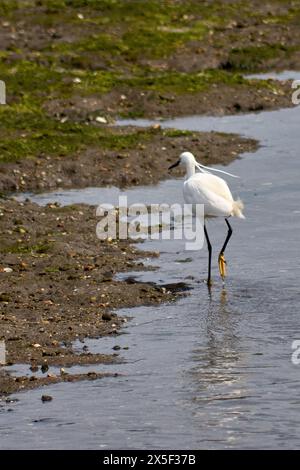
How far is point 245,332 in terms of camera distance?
43.7 feet

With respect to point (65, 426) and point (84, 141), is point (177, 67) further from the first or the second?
point (65, 426)

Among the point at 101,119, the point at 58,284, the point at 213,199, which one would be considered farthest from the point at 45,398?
the point at 101,119

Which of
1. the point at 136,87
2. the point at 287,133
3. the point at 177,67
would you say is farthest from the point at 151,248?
the point at 177,67

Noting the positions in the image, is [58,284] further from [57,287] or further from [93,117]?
[93,117]

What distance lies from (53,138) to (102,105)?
338cm

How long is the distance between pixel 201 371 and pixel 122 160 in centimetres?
994

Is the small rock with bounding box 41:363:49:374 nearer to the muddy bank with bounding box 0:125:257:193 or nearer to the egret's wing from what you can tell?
the egret's wing

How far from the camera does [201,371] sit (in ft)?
39.7

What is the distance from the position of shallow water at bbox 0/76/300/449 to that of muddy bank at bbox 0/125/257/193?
3.40 m

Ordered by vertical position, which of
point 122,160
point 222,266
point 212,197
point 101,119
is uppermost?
point 101,119

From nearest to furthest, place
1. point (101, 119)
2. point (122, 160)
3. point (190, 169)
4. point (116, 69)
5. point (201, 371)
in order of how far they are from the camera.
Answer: point (201, 371) → point (190, 169) → point (122, 160) → point (101, 119) → point (116, 69)

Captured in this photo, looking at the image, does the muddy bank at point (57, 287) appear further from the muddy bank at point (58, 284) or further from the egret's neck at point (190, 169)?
the egret's neck at point (190, 169)

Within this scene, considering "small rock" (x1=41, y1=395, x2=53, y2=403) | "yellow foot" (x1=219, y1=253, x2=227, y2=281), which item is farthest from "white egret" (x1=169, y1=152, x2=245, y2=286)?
"small rock" (x1=41, y1=395, x2=53, y2=403)

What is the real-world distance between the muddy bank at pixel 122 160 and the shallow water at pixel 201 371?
340cm
